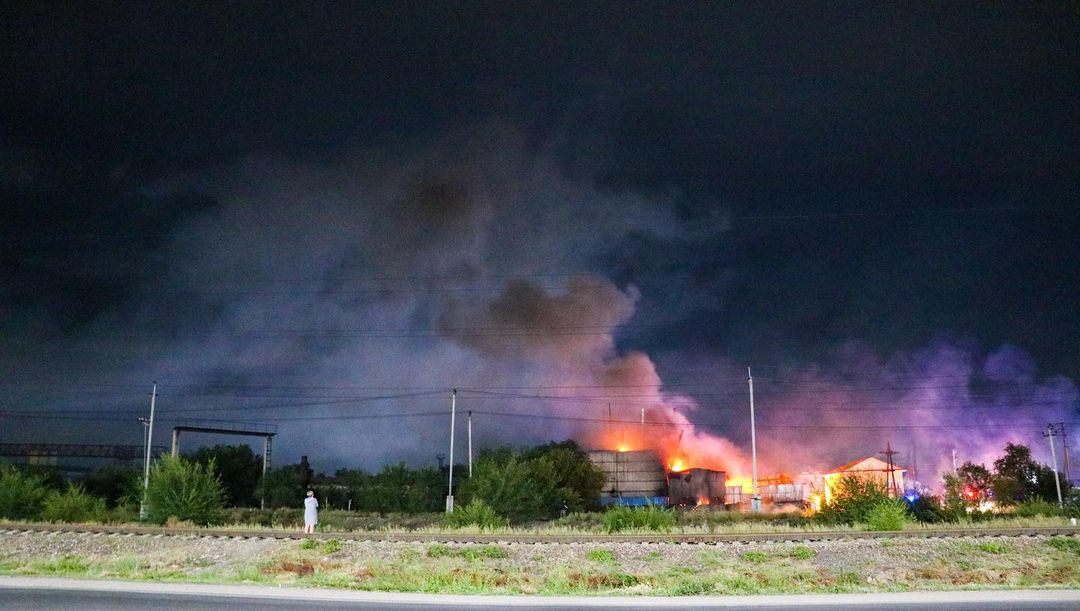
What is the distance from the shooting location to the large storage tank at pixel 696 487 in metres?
97.3

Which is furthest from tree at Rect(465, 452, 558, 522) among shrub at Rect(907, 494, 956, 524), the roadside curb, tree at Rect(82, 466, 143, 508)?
tree at Rect(82, 466, 143, 508)

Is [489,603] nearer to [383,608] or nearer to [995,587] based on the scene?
[383,608]

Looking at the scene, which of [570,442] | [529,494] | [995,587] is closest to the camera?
[995,587]

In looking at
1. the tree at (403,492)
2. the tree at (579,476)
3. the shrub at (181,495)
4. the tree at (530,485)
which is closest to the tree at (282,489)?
the tree at (403,492)

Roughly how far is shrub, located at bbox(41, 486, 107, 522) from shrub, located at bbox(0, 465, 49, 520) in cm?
127

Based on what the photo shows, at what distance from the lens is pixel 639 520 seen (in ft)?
122

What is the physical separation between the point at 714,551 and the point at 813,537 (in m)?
4.81

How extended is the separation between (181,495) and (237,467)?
62.7 meters

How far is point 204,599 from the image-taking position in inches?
726

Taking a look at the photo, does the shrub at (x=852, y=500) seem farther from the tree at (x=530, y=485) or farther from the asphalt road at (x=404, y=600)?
the asphalt road at (x=404, y=600)

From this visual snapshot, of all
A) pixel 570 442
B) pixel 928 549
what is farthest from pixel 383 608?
pixel 570 442

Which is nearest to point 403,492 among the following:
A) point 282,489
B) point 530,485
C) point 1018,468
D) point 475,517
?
point 282,489

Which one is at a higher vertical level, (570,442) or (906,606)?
(570,442)

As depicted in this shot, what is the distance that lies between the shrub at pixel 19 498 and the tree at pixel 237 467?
147 ft
